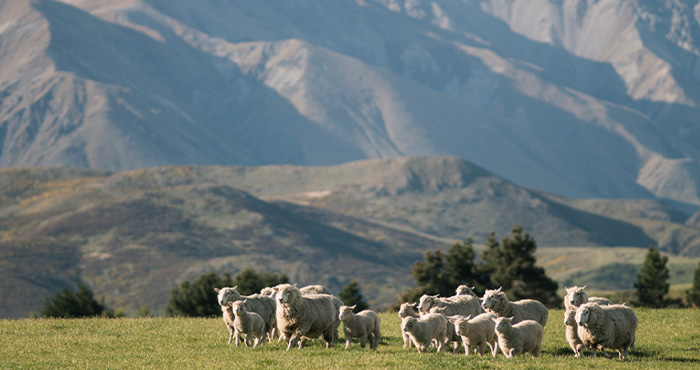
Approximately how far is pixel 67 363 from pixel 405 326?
10.8 m

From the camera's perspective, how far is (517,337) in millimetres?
28672

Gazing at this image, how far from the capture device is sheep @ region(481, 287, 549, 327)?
3185 cm

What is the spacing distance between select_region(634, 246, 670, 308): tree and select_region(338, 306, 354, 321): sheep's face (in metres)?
63.6

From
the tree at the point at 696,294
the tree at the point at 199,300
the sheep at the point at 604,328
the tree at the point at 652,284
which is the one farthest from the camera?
the tree at the point at 652,284

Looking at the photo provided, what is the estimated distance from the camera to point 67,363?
26859mm

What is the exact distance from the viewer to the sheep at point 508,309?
3185 centimetres

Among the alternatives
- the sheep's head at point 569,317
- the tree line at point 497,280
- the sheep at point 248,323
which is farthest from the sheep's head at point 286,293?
the tree line at point 497,280

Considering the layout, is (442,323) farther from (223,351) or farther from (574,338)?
(223,351)

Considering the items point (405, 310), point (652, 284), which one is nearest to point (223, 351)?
point (405, 310)

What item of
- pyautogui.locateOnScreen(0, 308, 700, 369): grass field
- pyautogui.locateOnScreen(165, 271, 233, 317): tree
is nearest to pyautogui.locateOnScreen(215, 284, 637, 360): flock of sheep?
pyautogui.locateOnScreen(0, 308, 700, 369): grass field

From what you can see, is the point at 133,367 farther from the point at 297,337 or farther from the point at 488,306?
the point at 488,306

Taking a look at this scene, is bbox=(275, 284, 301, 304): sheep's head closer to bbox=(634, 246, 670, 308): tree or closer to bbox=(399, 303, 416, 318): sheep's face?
bbox=(399, 303, 416, 318): sheep's face

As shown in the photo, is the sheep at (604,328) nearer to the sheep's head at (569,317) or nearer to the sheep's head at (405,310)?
the sheep's head at (569,317)

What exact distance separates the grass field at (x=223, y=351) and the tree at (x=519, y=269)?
4769cm
